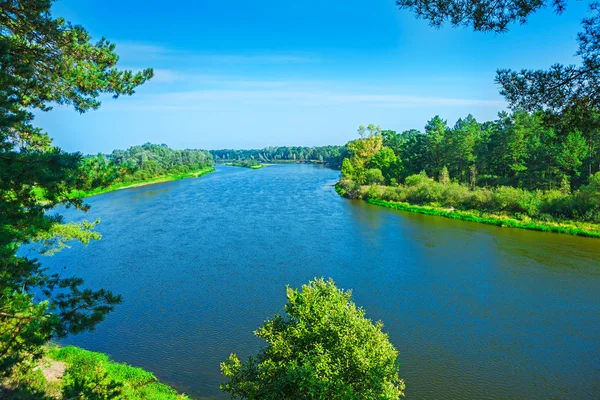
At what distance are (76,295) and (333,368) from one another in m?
5.38

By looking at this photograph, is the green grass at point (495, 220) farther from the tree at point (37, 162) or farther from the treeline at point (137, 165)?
the tree at point (37, 162)

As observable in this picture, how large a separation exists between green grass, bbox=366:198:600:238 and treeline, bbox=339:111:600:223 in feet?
4.41

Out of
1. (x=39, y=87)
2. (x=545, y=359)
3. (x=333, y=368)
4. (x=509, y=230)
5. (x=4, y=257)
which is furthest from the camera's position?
(x=509, y=230)

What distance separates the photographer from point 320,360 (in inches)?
324

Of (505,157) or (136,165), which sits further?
(505,157)

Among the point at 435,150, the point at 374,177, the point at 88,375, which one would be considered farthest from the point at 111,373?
the point at 435,150

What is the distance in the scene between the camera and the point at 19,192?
6.35 m

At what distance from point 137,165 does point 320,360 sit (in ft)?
19.4

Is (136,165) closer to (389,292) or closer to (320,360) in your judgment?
(320,360)

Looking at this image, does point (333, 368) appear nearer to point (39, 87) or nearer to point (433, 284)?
point (39, 87)

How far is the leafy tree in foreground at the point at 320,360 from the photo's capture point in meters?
8.00

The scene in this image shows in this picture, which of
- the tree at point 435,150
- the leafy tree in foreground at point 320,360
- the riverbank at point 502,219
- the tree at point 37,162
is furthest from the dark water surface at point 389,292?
the tree at point 435,150

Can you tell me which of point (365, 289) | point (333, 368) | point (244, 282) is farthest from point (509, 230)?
point (333, 368)

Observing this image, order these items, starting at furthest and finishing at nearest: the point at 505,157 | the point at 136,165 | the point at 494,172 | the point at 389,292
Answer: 1. the point at 494,172
2. the point at 505,157
3. the point at 389,292
4. the point at 136,165
